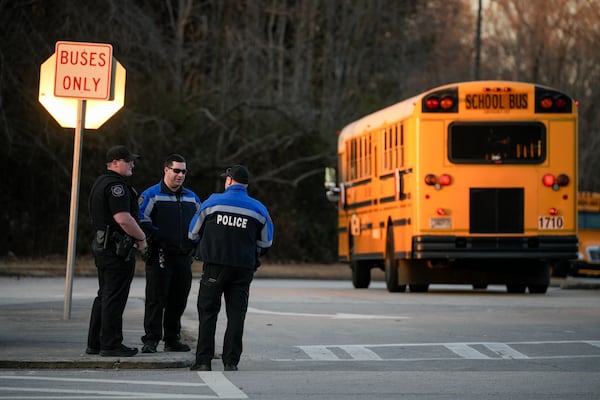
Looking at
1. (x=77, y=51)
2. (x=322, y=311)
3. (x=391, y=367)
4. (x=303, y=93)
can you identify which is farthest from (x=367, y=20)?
(x=391, y=367)

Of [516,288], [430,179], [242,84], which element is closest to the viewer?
[430,179]

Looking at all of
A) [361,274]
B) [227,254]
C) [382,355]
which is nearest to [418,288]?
[361,274]

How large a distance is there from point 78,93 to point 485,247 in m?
9.70

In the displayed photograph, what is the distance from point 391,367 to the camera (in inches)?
540

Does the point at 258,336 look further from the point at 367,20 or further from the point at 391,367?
the point at 367,20

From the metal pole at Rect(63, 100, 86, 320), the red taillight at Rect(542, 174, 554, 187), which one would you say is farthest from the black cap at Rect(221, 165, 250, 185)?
the red taillight at Rect(542, 174, 554, 187)

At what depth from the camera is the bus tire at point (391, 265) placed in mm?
27031

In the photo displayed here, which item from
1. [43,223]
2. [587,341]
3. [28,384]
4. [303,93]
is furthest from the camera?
[303,93]

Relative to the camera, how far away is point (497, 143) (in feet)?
83.5

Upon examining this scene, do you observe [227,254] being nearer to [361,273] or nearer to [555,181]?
[555,181]

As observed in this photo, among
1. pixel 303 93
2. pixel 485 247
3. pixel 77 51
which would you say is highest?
pixel 303 93

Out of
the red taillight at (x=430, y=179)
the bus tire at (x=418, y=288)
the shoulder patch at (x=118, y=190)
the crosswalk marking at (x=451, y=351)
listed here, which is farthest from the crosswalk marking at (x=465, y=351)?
the bus tire at (x=418, y=288)

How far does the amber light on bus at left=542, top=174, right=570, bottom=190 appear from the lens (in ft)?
83.3

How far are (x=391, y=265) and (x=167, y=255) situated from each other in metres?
13.1
